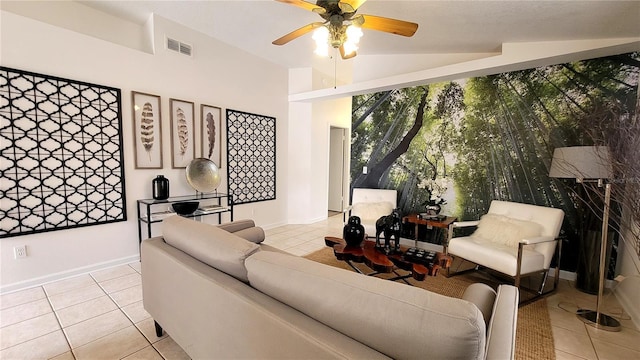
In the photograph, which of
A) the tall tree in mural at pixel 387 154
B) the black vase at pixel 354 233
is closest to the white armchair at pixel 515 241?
the black vase at pixel 354 233

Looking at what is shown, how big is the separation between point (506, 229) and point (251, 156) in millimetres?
3619

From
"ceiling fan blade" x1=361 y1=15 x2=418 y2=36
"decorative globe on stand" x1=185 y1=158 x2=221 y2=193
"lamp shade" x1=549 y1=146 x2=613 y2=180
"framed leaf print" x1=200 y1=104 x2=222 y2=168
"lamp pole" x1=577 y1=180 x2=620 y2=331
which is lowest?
"lamp pole" x1=577 y1=180 x2=620 y2=331

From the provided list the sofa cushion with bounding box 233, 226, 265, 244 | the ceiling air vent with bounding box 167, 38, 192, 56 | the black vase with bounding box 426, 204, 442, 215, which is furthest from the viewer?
the black vase with bounding box 426, 204, 442, 215

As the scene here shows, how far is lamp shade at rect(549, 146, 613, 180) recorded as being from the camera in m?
2.20

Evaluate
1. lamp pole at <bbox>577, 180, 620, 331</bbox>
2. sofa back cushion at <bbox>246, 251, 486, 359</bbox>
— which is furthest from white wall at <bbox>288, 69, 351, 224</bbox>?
sofa back cushion at <bbox>246, 251, 486, 359</bbox>

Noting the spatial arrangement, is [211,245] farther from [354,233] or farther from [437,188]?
[437,188]

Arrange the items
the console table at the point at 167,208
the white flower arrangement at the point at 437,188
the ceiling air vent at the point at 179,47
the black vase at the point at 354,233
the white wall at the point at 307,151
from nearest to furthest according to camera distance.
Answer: the black vase at the point at 354,233
the console table at the point at 167,208
the ceiling air vent at the point at 179,47
the white flower arrangement at the point at 437,188
the white wall at the point at 307,151

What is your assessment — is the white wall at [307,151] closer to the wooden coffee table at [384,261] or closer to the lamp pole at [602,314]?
the wooden coffee table at [384,261]

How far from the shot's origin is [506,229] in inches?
113

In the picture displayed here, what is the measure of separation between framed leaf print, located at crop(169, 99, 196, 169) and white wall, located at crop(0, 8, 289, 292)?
8cm

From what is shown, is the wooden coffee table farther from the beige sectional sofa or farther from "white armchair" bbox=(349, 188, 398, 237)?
"white armchair" bbox=(349, 188, 398, 237)

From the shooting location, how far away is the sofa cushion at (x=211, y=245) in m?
1.31

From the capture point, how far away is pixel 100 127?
2959mm

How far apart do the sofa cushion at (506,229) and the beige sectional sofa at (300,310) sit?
182 cm
